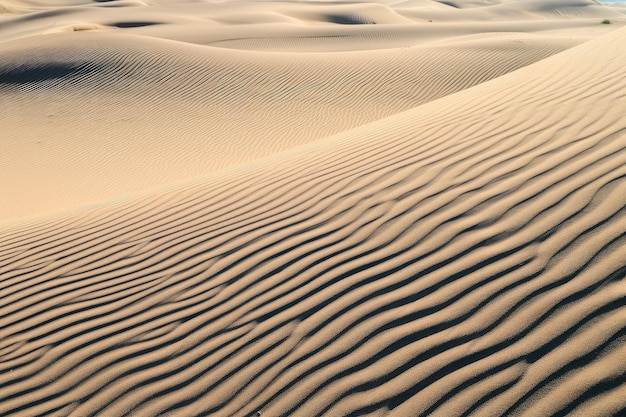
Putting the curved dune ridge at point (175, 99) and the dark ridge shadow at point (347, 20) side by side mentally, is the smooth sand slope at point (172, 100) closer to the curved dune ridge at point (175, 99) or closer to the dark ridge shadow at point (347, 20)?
the curved dune ridge at point (175, 99)

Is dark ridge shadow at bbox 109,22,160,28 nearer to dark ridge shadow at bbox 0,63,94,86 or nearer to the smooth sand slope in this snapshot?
the smooth sand slope

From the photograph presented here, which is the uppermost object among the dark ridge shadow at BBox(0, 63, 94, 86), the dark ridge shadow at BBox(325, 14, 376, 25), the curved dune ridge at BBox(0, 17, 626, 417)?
the dark ridge shadow at BBox(325, 14, 376, 25)

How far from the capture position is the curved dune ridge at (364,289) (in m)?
2.28

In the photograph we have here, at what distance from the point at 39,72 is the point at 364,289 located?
16.3 metres

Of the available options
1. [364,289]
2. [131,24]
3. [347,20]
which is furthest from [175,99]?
[347,20]

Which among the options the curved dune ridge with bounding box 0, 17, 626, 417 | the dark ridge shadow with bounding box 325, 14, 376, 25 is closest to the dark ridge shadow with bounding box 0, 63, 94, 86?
the curved dune ridge with bounding box 0, 17, 626, 417

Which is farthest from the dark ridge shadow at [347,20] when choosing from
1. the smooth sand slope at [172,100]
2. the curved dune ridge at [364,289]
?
the curved dune ridge at [364,289]

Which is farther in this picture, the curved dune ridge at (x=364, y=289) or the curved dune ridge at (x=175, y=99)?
the curved dune ridge at (x=175, y=99)

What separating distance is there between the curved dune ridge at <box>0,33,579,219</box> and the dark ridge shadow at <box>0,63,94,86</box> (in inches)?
2.1

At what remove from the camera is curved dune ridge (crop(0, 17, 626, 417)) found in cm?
228

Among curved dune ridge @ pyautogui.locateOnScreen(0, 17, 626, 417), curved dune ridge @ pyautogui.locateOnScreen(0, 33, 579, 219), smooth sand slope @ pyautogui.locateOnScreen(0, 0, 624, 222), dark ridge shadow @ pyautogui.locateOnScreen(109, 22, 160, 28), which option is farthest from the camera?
dark ridge shadow @ pyautogui.locateOnScreen(109, 22, 160, 28)

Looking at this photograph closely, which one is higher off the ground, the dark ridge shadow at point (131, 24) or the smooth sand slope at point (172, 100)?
the dark ridge shadow at point (131, 24)

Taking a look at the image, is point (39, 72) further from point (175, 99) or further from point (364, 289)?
point (364, 289)

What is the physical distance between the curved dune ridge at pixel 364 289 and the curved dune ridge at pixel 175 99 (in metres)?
5.72
